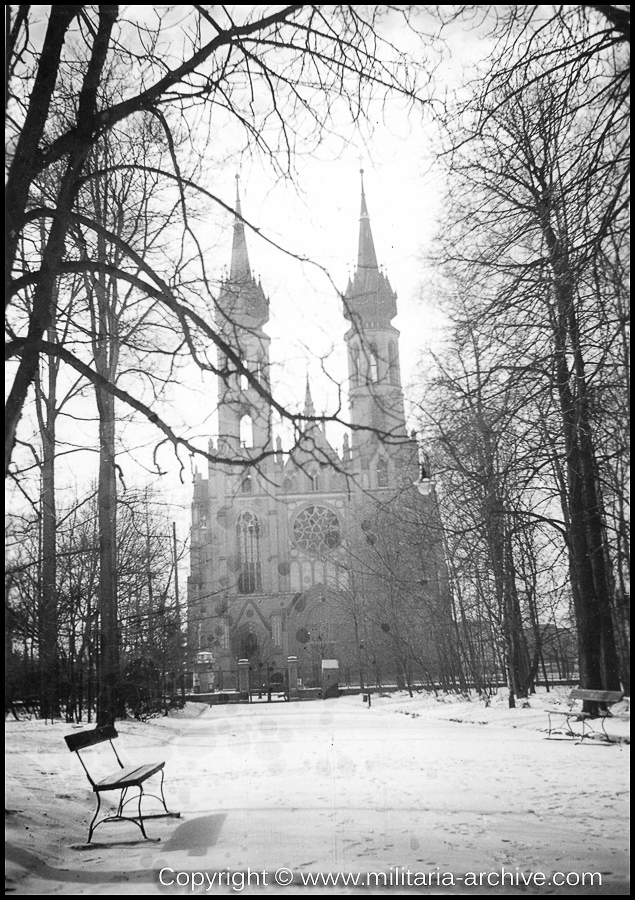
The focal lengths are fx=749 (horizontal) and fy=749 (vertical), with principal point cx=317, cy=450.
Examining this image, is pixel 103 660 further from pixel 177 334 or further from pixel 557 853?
pixel 557 853

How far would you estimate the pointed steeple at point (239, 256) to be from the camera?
483cm

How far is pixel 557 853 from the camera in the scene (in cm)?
347

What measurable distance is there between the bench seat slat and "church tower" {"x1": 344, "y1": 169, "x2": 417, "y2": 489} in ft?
6.52

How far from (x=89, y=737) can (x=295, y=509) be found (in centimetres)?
173

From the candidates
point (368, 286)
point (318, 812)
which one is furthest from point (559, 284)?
point (318, 812)

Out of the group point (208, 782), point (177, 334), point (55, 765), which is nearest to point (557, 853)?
point (208, 782)

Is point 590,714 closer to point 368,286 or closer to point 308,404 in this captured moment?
point 308,404

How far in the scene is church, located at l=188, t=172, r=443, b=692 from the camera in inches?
166

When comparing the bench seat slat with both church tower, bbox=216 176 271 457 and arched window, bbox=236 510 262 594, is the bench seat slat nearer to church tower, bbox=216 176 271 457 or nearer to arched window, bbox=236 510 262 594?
arched window, bbox=236 510 262 594

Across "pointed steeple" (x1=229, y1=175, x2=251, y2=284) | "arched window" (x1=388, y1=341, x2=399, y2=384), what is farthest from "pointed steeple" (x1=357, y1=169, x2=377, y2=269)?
"pointed steeple" (x1=229, y1=175, x2=251, y2=284)

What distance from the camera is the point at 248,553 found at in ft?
16.0

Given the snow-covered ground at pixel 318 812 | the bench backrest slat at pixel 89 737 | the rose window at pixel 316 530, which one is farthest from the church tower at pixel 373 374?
the bench backrest slat at pixel 89 737

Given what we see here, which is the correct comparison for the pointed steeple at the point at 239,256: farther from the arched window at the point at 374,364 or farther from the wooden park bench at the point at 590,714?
the wooden park bench at the point at 590,714

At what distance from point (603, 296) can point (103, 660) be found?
3995 millimetres
